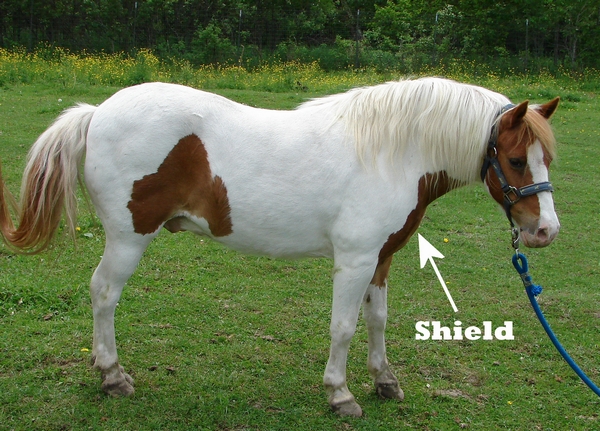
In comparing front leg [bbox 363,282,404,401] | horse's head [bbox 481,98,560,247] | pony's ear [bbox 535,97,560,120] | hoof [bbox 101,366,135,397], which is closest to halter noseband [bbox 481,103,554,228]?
horse's head [bbox 481,98,560,247]

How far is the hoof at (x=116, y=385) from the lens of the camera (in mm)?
3496

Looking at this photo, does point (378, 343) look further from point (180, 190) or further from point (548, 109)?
point (548, 109)

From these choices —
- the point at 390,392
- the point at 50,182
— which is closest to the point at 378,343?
→ the point at 390,392

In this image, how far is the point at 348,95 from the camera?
140 inches

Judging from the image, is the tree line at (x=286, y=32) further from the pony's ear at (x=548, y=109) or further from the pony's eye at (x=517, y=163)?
the pony's eye at (x=517, y=163)

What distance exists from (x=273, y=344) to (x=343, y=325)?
105 centimetres

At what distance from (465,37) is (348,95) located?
1848 centimetres

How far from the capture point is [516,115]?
10.0 feet

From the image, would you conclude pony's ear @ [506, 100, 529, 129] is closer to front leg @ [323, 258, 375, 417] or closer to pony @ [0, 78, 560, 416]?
Answer: pony @ [0, 78, 560, 416]

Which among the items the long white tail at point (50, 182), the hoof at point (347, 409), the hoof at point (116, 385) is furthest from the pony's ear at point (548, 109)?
the hoof at point (116, 385)

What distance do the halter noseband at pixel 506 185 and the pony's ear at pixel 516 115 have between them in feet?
0.32

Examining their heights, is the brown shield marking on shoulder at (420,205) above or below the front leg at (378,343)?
above

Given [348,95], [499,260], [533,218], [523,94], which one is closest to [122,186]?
[348,95]

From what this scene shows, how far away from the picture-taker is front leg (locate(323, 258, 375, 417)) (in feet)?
10.8
